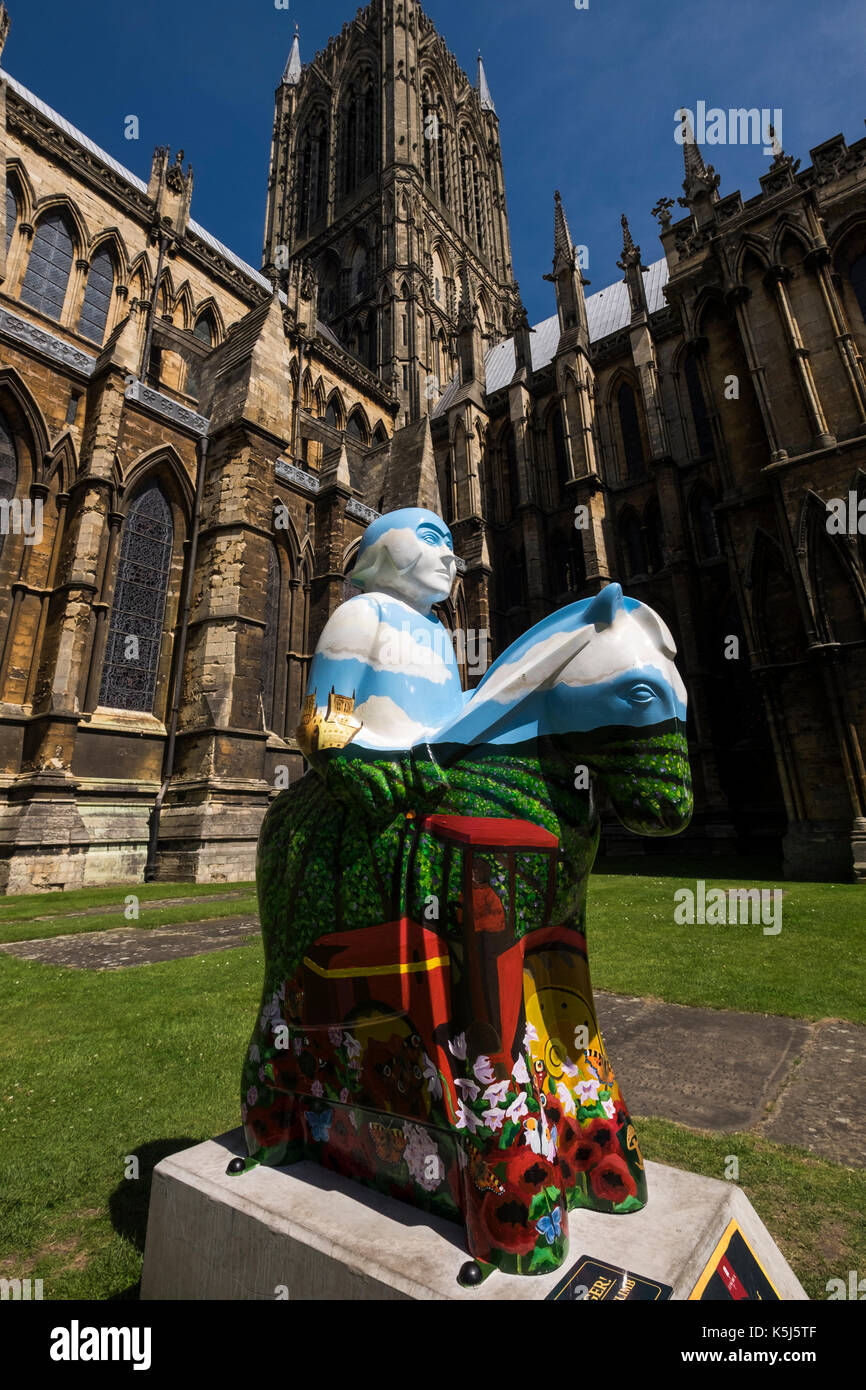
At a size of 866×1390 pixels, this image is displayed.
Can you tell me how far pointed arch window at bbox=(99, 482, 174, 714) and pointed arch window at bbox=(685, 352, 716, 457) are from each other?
16.0 m

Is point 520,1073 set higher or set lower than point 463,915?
lower

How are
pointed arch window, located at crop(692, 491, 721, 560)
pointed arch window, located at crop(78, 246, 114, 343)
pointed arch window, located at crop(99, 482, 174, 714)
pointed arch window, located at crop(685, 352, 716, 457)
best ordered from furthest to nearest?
pointed arch window, located at crop(685, 352, 716, 457), pointed arch window, located at crop(692, 491, 721, 560), pointed arch window, located at crop(78, 246, 114, 343), pointed arch window, located at crop(99, 482, 174, 714)

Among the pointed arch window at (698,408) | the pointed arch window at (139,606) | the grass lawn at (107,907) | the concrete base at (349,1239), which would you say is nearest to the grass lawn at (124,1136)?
the concrete base at (349,1239)

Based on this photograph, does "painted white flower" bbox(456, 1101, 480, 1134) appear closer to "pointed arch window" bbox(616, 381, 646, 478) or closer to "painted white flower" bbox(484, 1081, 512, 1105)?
"painted white flower" bbox(484, 1081, 512, 1105)

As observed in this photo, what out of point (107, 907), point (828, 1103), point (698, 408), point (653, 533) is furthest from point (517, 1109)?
point (698, 408)

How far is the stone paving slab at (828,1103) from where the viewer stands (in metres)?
2.44

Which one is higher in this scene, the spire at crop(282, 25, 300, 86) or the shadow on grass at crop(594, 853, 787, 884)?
the spire at crop(282, 25, 300, 86)

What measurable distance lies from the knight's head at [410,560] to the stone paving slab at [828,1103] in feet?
8.35

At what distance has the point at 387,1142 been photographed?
1.54 meters

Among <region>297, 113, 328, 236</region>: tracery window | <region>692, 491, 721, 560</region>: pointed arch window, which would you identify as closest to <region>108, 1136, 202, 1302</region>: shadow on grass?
<region>692, 491, 721, 560</region>: pointed arch window

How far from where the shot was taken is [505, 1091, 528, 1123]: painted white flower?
1.34 m

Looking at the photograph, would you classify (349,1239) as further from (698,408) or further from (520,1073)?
(698,408)

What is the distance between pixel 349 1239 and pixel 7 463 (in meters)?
15.0
